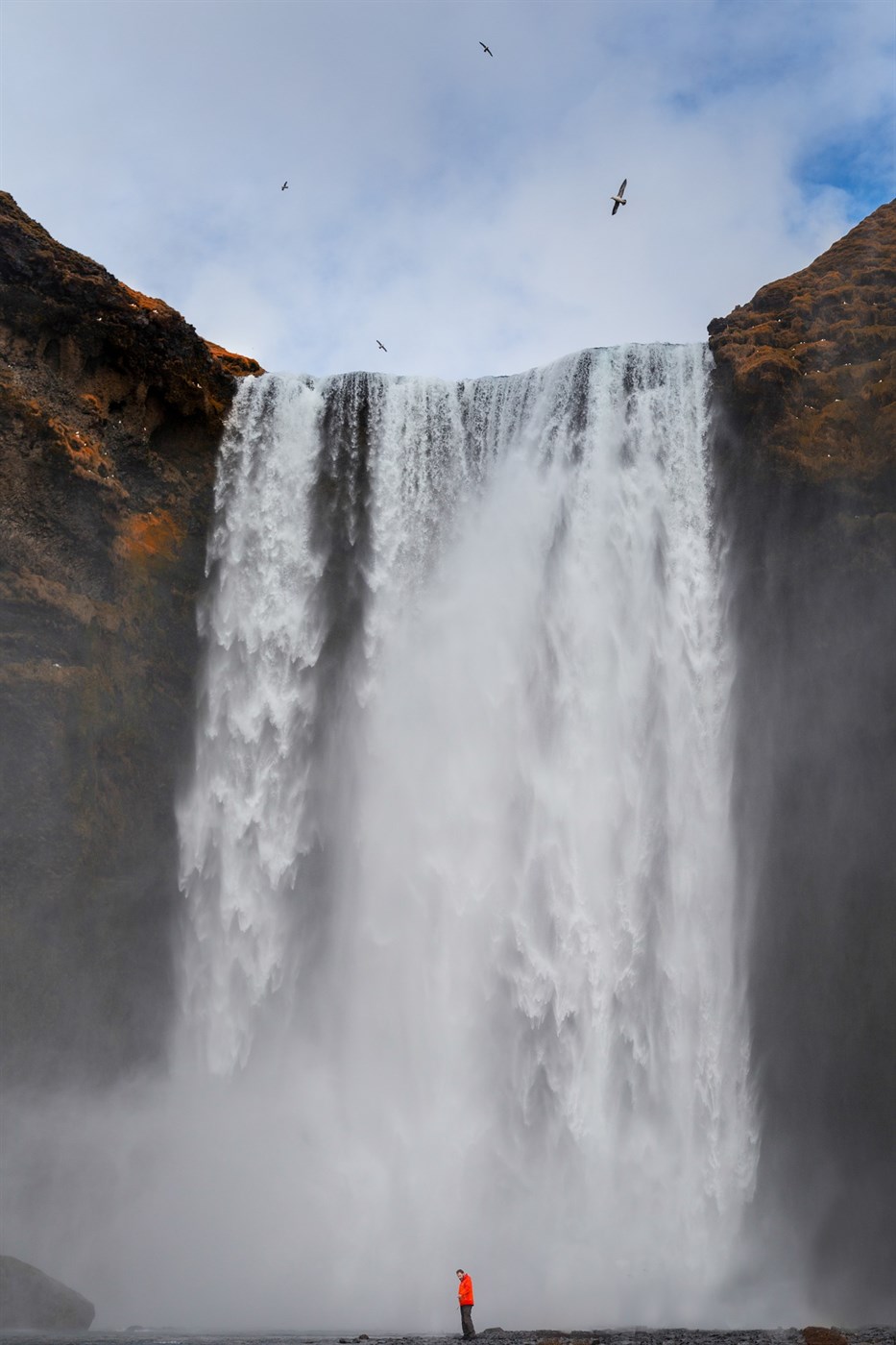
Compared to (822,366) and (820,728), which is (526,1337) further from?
(822,366)

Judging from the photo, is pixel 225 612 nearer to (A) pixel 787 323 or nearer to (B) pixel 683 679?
(B) pixel 683 679

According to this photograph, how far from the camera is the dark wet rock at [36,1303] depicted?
17.2m

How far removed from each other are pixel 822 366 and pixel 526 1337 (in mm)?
18839

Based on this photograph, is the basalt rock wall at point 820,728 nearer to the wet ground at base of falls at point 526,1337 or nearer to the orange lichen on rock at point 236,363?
the wet ground at base of falls at point 526,1337

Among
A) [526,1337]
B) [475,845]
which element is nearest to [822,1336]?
[526,1337]

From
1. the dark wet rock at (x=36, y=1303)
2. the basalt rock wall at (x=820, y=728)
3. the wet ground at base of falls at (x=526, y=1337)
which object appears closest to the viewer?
the wet ground at base of falls at (x=526, y=1337)

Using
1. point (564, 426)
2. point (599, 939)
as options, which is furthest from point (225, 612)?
point (599, 939)

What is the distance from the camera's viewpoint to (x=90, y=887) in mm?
23188

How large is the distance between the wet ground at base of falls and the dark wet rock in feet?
1.62

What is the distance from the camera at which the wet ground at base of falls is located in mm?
15398

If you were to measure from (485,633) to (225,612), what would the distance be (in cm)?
566

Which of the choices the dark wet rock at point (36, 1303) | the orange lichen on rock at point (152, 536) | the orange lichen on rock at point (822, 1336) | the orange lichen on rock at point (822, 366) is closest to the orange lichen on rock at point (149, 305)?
the orange lichen on rock at point (152, 536)

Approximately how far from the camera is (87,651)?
2359cm

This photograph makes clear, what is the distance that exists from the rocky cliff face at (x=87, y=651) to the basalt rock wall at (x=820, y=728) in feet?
38.3
